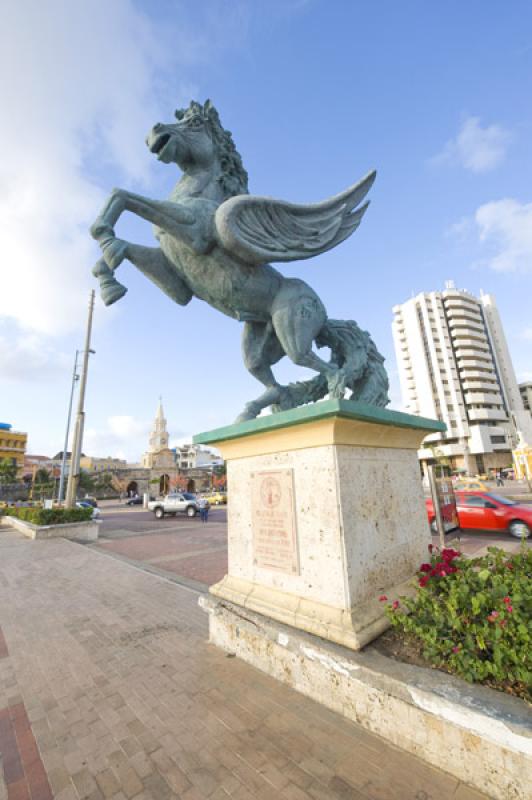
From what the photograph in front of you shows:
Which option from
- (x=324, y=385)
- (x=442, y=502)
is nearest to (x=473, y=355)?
(x=442, y=502)

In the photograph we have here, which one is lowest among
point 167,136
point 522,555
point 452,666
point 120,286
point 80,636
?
point 80,636

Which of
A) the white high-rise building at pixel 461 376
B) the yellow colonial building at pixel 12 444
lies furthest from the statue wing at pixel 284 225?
the yellow colonial building at pixel 12 444

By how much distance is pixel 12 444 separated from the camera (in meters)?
62.5

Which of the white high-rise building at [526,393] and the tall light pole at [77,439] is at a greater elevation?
the white high-rise building at [526,393]

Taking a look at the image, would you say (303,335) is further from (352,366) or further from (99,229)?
(99,229)

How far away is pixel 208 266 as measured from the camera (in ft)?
9.98

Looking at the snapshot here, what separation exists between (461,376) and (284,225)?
63.0 m

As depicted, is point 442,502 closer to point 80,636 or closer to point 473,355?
point 80,636


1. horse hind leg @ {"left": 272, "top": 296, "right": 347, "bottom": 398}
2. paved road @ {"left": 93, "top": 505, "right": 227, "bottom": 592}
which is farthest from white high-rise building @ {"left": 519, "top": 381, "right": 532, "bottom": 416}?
horse hind leg @ {"left": 272, "top": 296, "right": 347, "bottom": 398}

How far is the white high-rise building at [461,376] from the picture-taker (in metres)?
53.9

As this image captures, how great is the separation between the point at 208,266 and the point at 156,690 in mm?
3337

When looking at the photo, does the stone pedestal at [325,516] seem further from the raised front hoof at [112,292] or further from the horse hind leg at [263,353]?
the raised front hoof at [112,292]

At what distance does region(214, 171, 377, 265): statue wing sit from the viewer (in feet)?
9.30

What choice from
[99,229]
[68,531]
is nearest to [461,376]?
[68,531]
